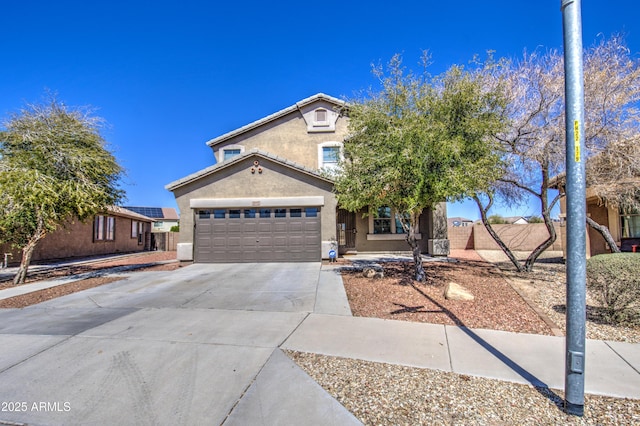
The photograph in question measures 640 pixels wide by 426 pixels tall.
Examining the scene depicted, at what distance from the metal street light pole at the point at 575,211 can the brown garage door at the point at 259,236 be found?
11.7 meters

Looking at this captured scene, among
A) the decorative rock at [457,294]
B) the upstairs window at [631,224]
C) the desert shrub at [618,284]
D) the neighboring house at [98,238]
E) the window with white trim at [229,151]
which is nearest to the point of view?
the desert shrub at [618,284]

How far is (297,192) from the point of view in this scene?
15055 millimetres

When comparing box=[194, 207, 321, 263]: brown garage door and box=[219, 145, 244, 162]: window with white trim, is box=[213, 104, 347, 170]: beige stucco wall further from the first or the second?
box=[194, 207, 321, 263]: brown garage door

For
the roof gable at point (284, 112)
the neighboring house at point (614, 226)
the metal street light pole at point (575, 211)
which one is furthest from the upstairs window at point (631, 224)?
the metal street light pole at point (575, 211)

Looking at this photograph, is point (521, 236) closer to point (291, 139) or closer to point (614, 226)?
point (614, 226)

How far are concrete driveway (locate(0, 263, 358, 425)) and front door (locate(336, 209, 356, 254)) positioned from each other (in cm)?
1009

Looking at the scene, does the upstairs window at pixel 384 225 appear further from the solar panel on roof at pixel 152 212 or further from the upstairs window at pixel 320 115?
the solar panel on roof at pixel 152 212

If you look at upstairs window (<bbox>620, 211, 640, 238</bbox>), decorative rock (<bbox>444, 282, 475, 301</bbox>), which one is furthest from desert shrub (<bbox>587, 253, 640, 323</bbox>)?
upstairs window (<bbox>620, 211, 640, 238</bbox>)

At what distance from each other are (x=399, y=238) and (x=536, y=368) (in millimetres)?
14077

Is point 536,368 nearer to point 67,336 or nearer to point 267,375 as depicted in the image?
point 267,375

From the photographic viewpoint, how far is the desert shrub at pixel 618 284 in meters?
5.77

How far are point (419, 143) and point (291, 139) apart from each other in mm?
11635

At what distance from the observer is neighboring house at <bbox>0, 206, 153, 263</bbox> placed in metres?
18.1

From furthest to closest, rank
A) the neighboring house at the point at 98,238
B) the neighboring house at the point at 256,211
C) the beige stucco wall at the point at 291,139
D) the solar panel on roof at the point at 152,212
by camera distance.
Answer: the solar panel on roof at the point at 152,212 → the beige stucco wall at the point at 291,139 → the neighboring house at the point at 98,238 → the neighboring house at the point at 256,211
